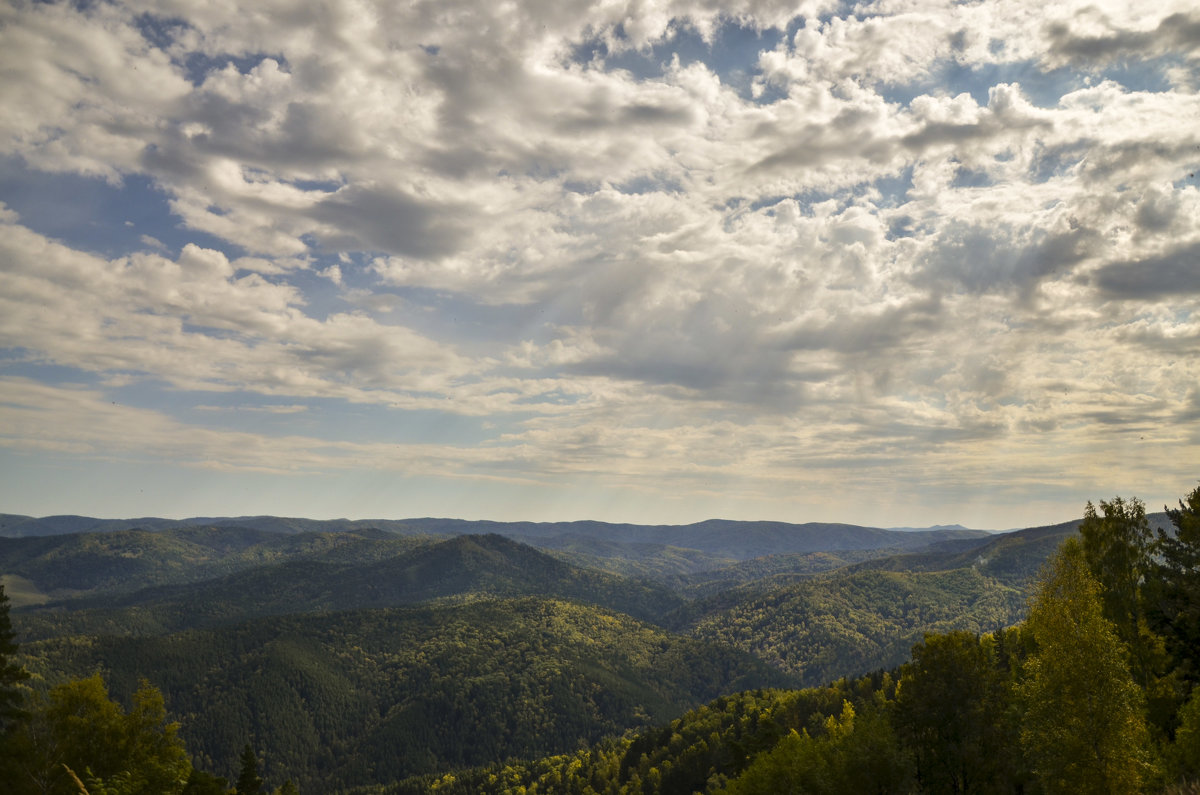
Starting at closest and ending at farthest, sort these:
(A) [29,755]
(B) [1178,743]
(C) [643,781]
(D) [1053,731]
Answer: (D) [1053,731]
(B) [1178,743]
(A) [29,755]
(C) [643,781]

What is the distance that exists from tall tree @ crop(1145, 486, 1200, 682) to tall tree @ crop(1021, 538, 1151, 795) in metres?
12.5

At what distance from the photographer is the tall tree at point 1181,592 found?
159 feet

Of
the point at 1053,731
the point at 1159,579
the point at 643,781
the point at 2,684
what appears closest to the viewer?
the point at 1053,731

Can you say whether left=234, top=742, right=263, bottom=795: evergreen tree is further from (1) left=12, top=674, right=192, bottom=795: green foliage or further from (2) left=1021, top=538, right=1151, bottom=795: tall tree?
(2) left=1021, top=538, right=1151, bottom=795: tall tree

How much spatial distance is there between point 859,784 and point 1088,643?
1840 cm

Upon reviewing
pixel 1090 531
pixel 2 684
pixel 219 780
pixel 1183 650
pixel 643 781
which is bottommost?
pixel 643 781

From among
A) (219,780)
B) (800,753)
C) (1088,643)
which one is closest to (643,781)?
(800,753)

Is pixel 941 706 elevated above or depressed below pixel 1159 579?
below

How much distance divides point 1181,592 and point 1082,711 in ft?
65.2

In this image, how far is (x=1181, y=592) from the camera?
49812 millimetres

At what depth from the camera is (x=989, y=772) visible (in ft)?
148

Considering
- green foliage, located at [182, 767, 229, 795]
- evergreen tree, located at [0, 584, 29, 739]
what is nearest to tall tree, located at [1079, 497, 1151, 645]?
green foliage, located at [182, 767, 229, 795]

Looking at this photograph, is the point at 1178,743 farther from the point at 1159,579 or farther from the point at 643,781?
the point at 643,781

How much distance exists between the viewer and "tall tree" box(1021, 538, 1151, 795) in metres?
36.8
